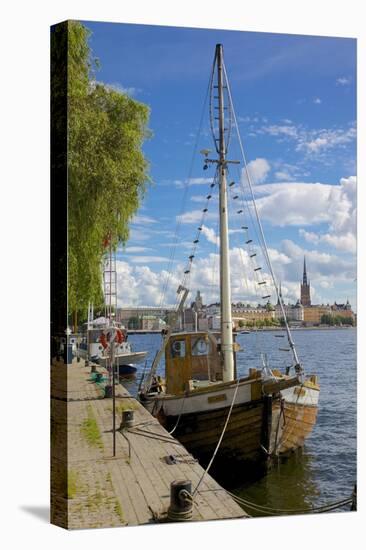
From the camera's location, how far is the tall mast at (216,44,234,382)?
971 cm

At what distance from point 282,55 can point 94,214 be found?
3.19 metres

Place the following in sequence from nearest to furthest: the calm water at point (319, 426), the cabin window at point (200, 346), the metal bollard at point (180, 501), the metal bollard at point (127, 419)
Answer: the metal bollard at point (180, 501)
the metal bollard at point (127, 419)
the calm water at point (319, 426)
the cabin window at point (200, 346)

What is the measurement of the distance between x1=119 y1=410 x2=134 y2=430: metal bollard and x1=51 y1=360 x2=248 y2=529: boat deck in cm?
42

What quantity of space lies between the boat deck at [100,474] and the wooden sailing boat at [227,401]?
1756mm

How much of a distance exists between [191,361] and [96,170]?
12.8 ft

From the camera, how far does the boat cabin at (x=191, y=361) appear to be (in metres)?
11.4

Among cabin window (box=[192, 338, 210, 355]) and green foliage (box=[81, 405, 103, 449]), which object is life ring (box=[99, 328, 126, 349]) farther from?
cabin window (box=[192, 338, 210, 355])

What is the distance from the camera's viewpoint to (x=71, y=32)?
842 centimetres

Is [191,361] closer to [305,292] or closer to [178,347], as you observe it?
[178,347]

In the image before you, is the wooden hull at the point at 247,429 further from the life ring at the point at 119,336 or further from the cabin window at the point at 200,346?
the life ring at the point at 119,336

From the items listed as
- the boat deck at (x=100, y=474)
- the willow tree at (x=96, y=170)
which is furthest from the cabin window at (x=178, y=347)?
the boat deck at (x=100, y=474)

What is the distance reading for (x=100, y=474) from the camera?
27.6 ft

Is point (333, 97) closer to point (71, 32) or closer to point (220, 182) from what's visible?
point (220, 182)

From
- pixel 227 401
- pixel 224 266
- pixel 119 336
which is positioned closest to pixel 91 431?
pixel 119 336
